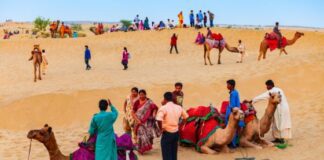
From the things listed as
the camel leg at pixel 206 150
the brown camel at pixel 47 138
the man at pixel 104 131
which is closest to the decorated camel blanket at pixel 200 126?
the camel leg at pixel 206 150

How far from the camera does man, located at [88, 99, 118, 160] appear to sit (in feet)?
25.8

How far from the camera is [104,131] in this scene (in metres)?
7.98

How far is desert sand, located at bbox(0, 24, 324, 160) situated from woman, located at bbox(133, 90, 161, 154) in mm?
360

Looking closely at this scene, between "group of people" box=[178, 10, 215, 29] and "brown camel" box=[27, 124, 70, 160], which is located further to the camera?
"group of people" box=[178, 10, 215, 29]

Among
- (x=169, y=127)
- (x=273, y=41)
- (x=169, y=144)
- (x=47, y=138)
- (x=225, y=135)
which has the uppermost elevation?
(x=273, y=41)

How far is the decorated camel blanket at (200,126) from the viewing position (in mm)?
10602

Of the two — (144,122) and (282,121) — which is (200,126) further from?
(282,121)

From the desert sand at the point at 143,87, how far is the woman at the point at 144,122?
1.18ft

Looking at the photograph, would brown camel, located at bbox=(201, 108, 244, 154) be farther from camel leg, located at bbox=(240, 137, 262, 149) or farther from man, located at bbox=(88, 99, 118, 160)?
man, located at bbox=(88, 99, 118, 160)

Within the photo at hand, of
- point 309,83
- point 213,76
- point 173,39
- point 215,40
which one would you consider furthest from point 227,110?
point 173,39

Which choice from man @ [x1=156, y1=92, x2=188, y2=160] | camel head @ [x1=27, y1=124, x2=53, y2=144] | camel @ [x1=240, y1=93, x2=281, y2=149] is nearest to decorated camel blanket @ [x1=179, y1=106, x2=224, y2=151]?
camel @ [x1=240, y1=93, x2=281, y2=149]

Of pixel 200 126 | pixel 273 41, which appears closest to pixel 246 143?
pixel 200 126

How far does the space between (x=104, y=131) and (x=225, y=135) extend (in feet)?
10.3

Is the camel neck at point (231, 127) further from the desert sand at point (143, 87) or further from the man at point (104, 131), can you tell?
the man at point (104, 131)
